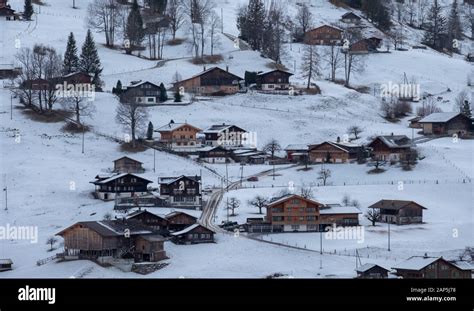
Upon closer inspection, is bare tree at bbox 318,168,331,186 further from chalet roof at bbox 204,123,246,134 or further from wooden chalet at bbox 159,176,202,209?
chalet roof at bbox 204,123,246,134

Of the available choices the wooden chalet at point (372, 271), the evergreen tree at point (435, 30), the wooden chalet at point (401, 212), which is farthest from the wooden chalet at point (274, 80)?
the wooden chalet at point (372, 271)

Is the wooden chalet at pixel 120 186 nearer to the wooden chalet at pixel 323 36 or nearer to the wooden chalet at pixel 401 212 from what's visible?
the wooden chalet at pixel 401 212

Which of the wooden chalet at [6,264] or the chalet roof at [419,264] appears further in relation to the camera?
the wooden chalet at [6,264]
